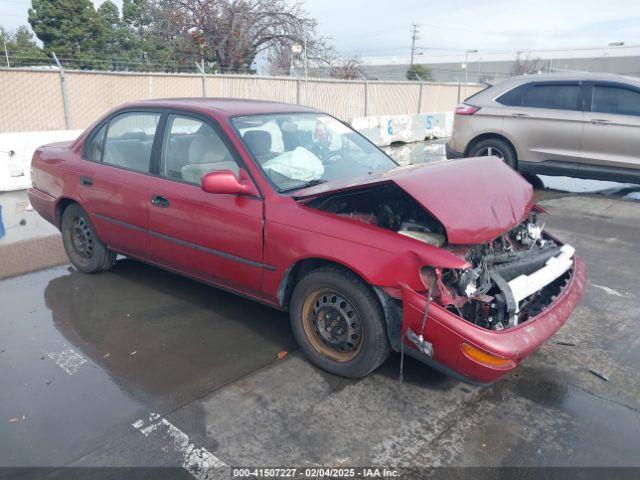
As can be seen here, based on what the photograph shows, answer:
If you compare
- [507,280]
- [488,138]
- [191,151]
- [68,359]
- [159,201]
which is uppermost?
[191,151]

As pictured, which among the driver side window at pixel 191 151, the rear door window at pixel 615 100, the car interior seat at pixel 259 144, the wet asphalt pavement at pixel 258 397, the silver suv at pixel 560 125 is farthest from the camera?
the silver suv at pixel 560 125

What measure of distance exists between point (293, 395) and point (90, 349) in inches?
63.0

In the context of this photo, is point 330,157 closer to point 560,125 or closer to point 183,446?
point 183,446

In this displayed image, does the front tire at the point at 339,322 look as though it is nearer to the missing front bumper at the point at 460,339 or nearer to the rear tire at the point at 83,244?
the missing front bumper at the point at 460,339

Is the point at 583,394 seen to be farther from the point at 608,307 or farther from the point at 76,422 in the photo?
the point at 76,422

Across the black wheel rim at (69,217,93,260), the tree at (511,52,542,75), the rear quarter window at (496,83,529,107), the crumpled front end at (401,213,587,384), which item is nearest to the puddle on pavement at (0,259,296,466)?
the black wheel rim at (69,217,93,260)

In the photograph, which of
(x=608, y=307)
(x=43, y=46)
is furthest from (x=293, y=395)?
(x=43, y=46)

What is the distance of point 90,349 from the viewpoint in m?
3.91

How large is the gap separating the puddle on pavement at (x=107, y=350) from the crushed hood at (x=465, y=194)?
50.5 inches

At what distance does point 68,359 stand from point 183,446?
139 cm

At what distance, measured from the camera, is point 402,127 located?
16.8 meters

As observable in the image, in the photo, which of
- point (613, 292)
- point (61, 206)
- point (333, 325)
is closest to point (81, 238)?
point (61, 206)

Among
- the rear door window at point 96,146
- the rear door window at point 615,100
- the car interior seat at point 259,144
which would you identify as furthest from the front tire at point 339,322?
the rear door window at point 615,100

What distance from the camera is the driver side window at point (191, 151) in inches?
160
